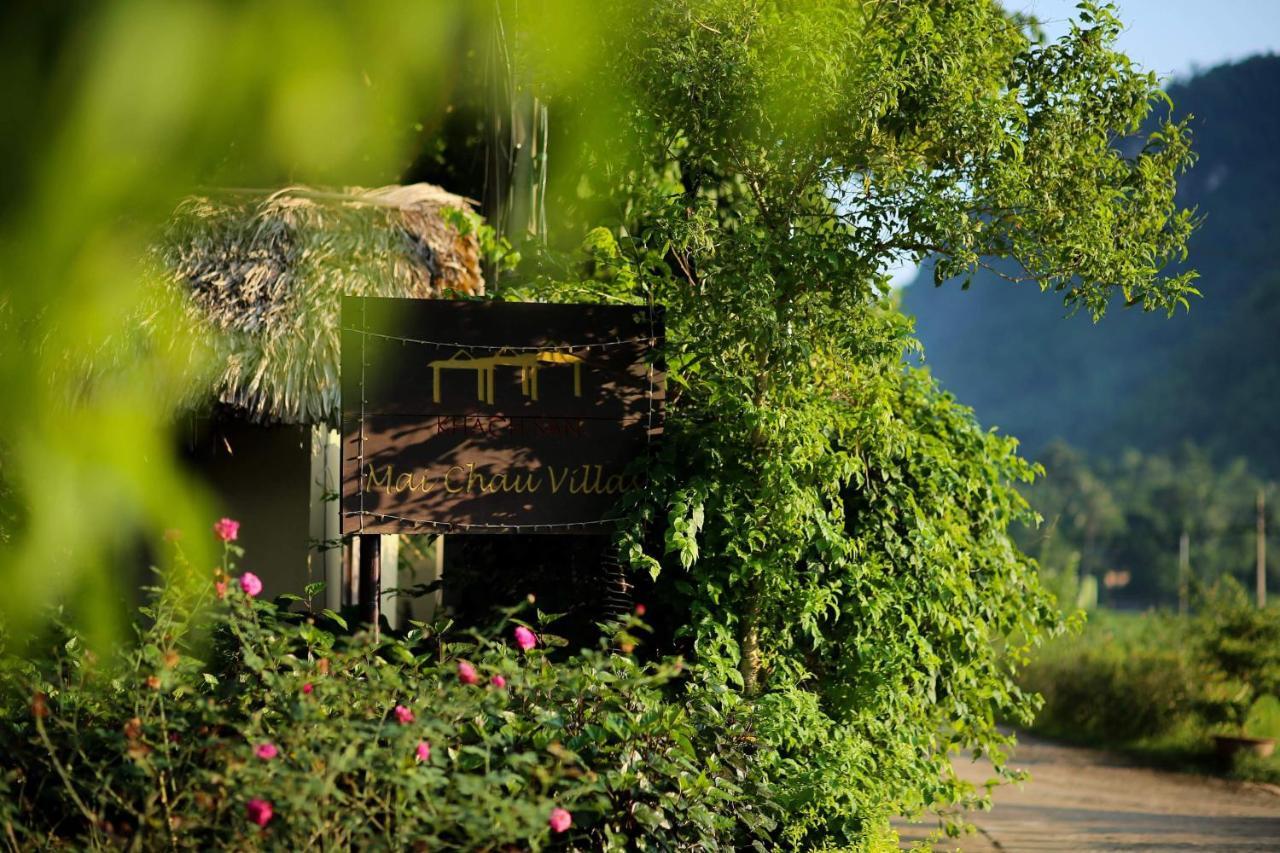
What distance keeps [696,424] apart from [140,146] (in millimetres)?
4211

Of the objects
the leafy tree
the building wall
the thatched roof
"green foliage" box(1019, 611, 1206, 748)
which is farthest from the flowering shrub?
"green foliage" box(1019, 611, 1206, 748)

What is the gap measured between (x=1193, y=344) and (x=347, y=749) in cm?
5076

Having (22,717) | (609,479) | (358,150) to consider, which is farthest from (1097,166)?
(358,150)

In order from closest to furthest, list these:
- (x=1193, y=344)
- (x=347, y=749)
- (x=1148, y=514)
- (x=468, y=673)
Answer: (x=347, y=749) < (x=468, y=673) < (x=1148, y=514) < (x=1193, y=344)

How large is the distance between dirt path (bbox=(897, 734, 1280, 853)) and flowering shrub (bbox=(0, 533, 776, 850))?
269 centimetres

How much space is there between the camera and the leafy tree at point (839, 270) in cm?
446

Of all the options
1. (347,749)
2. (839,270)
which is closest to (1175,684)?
(839,270)

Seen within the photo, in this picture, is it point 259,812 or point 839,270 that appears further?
point 839,270

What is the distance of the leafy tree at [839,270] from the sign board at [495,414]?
0.78 feet

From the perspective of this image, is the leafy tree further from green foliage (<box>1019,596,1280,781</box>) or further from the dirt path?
green foliage (<box>1019,596,1280,781</box>)

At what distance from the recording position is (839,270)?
4.60 m

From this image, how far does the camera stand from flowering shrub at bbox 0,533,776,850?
2.99 meters

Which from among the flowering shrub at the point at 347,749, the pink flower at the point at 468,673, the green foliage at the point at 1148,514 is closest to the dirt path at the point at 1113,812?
the flowering shrub at the point at 347,749

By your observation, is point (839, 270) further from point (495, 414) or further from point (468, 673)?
point (468, 673)
